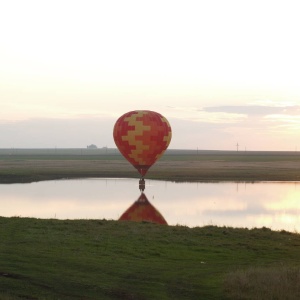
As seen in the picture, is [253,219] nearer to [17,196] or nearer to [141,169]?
[141,169]

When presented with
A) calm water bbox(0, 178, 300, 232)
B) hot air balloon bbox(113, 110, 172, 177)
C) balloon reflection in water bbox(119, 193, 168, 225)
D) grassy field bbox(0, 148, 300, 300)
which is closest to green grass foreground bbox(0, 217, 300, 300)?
grassy field bbox(0, 148, 300, 300)

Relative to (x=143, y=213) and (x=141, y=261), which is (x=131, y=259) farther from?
(x=143, y=213)

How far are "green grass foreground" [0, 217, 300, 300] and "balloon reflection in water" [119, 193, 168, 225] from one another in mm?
7374

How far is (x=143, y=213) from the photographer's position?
4278cm

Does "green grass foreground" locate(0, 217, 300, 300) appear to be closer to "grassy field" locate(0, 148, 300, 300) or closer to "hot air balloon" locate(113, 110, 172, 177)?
"grassy field" locate(0, 148, 300, 300)

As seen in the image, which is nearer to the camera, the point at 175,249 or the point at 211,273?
the point at 211,273

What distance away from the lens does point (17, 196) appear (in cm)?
5616

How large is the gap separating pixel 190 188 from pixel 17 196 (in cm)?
2318

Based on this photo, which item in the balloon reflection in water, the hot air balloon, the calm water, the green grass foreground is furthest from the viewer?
the hot air balloon

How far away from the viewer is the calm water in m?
40.7

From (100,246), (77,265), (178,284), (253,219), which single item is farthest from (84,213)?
(178,284)

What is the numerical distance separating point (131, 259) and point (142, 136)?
36.1 meters

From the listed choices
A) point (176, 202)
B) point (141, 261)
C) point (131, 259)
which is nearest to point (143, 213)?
point (176, 202)

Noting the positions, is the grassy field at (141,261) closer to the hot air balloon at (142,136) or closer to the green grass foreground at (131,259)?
the green grass foreground at (131,259)
